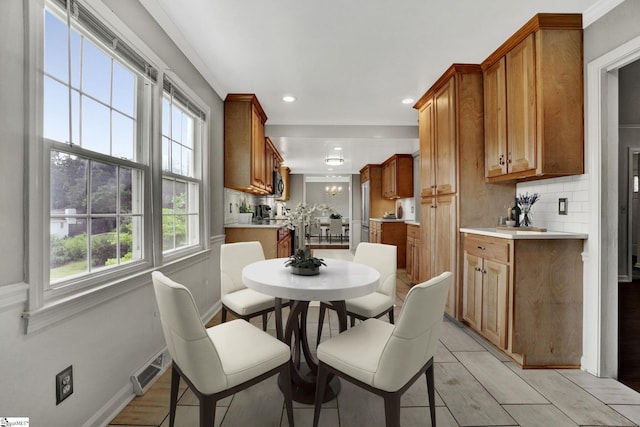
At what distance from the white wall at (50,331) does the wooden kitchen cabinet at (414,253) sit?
3169 mm

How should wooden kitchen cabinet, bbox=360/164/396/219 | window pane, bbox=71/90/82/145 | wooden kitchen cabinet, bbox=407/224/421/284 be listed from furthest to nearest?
1. wooden kitchen cabinet, bbox=360/164/396/219
2. wooden kitchen cabinet, bbox=407/224/421/284
3. window pane, bbox=71/90/82/145

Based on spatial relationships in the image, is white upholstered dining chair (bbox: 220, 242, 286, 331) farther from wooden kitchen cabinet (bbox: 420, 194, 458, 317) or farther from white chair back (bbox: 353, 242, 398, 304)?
wooden kitchen cabinet (bbox: 420, 194, 458, 317)

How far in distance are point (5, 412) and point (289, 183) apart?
27.1 ft

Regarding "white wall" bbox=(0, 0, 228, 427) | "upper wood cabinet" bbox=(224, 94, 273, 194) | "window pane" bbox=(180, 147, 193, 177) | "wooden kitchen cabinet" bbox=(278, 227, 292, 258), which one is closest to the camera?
"white wall" bbox=(0, 0, 228, 427)

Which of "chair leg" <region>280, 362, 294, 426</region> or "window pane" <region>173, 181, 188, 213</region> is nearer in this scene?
"chair leg" <region>280, 362, 294, 426</region>

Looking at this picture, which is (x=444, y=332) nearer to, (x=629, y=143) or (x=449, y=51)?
(x=449, y=51)

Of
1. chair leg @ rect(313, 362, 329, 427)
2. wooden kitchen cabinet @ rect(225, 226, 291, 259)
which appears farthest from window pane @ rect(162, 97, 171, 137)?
chair leg @ rect(313, 362, 329, 427)

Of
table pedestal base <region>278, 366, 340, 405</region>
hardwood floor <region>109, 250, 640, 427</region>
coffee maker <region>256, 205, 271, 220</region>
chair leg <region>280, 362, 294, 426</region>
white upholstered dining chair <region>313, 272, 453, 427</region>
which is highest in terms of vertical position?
coffee maker <region>256, 205, 271, 220</region>

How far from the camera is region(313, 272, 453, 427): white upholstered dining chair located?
1099mm

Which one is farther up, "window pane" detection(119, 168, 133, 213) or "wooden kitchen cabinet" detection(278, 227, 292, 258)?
"window pane" detection(119, 168, 133, 213)

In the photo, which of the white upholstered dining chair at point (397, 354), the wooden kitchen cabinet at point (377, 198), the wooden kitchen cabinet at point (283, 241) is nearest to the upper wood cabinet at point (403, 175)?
the wooden kitchen cabinet at point (377, 198)

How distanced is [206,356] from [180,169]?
191 cm

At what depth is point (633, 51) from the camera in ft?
Answer: 5.48

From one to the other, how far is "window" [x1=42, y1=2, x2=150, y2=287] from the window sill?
0.10 meters
